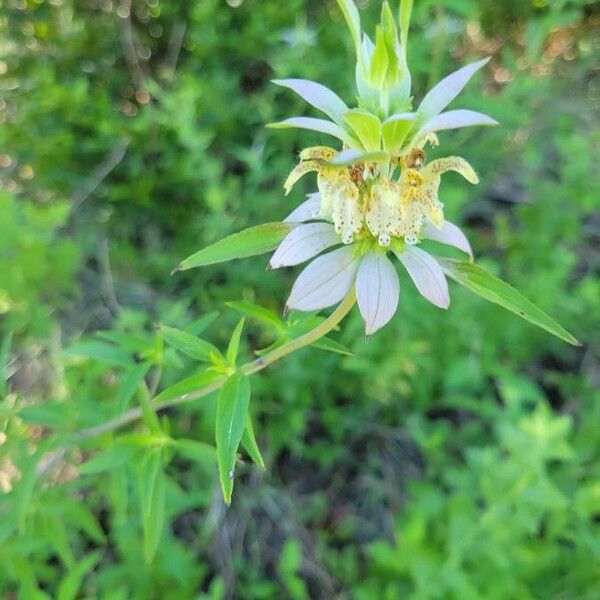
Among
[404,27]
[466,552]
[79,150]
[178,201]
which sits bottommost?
[466,552]

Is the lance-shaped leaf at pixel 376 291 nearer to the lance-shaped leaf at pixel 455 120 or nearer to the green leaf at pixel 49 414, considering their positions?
the lance-shaped leaf at pixel 455 120

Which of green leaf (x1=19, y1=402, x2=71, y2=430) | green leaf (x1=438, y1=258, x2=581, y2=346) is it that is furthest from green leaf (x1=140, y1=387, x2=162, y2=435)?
green leaf (x1=438, y1=258, x2=581, y2=346)

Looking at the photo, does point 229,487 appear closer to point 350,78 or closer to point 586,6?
point 350,78

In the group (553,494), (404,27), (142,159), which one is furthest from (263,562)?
(404,27)

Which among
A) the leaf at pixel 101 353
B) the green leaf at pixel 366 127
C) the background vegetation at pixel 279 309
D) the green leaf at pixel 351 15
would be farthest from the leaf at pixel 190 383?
the background vegetation at pixel 279 309

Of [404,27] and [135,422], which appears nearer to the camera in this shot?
[404,27]

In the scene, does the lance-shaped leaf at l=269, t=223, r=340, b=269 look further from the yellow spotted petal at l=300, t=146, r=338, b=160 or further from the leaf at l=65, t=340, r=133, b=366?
the leaf at l=65, t=340, r=133, b=366

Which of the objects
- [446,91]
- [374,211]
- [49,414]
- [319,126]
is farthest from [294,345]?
[49,414]

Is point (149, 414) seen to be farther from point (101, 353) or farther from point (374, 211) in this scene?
point (374, 211)
